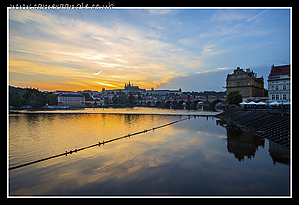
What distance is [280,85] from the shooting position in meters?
44.2

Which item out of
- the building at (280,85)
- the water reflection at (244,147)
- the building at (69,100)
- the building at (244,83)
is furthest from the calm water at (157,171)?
the building at (69,100)

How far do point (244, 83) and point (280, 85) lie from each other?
924 inches

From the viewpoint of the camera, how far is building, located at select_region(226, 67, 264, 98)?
216 ft

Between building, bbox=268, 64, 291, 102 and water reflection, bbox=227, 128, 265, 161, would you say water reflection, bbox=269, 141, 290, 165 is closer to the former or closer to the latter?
water reflection, bbox=227, 128, 265, 161

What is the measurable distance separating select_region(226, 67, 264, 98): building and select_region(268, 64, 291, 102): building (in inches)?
740

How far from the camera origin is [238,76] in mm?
69125

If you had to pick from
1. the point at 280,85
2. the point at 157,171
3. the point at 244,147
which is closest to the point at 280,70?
the point at 280,85

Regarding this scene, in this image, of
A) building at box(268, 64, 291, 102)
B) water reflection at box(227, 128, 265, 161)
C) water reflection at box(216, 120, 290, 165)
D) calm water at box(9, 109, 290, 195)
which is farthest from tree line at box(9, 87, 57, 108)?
building at box(268, 64, 291, 102)

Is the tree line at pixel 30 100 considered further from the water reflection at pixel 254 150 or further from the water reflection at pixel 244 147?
the water reflection at pixel 254 150

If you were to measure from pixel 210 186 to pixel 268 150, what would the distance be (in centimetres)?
943

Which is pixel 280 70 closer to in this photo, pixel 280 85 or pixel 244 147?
pixel 280 85
